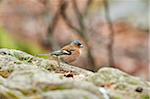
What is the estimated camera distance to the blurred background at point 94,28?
14.4m

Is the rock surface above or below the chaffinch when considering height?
below

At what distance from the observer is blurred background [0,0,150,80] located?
47.1ft

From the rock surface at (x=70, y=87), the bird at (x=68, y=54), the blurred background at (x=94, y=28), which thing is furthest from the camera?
the blurred background at (x=94, y=28)

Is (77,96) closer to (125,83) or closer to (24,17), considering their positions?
(125,83)

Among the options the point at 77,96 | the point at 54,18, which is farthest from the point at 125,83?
the point at 54,18

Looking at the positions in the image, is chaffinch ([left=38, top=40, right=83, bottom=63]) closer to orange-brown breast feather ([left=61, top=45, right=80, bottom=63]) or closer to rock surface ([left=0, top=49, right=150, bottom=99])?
orange-brown breast feather ([left=61, top=45, right=80, bottom=63])

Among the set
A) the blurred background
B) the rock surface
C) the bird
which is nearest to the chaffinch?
the bird

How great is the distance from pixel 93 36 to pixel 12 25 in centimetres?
400

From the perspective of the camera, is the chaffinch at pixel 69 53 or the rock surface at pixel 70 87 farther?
the chaffinch at pixel 69 53

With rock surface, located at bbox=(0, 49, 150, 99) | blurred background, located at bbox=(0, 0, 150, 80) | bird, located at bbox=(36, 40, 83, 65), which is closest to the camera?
rock surface, located at bbox=(0, 49, 150, 99)

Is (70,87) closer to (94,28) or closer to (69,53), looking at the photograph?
(69,53)

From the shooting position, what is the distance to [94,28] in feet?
52.0

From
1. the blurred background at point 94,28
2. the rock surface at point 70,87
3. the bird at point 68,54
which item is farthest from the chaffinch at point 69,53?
the blurred background at point 94,28

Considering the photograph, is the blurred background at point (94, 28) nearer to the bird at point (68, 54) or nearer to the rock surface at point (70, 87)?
the bird at point (68, 54)
